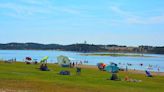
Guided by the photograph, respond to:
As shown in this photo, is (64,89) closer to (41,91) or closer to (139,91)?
(41,91)

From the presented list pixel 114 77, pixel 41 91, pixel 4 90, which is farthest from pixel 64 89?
pixel 114 77

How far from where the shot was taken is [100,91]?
2833cm

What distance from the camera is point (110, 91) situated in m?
28.7

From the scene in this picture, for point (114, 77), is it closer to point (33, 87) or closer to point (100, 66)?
point (33, 87)

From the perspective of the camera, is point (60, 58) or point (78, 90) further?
point (60, 58)

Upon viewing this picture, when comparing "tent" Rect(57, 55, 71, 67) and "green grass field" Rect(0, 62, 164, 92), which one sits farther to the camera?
"tent" Rect(57, 55, 71, 67)

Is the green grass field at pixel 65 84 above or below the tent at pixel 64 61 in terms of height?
below

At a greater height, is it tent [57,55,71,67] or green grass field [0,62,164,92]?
tent [57,55,71,67]

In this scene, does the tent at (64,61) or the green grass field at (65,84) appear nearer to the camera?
the green grass field at (65,84)

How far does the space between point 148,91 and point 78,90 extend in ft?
18.3

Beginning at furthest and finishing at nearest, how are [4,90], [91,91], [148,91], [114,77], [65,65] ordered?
1. [65,65]
2. [114,77]
3. [148,91]
4. [91,91]
5. [4,90]

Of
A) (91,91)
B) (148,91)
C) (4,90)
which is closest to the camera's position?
(4,90)

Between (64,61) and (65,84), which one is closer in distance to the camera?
(65,84)

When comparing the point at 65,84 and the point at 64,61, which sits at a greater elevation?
the point at 64,61
